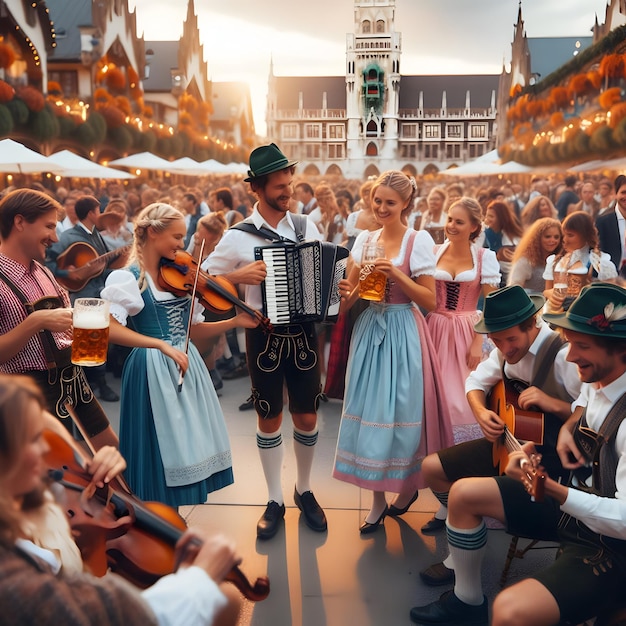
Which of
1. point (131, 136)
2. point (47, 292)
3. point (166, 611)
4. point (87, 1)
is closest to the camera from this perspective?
point (166, 611)

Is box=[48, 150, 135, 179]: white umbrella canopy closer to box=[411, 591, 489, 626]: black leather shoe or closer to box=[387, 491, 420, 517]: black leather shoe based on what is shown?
box=[387, 491, 420, 517]: black leather shoe

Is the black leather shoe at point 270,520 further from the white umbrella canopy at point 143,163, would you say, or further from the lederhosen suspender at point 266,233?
the white umbrella canopy at point 143,163

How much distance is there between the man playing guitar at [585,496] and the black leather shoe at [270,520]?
4.47 ft

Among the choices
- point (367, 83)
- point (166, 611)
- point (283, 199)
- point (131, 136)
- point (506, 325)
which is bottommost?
point (166, 611)

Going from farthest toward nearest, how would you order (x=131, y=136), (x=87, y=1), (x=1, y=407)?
(x=87, y=1), (x=131, y=136), (x=1, y=407)

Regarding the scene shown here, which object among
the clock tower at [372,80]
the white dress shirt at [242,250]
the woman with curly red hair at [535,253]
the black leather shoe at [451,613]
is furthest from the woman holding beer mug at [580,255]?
the clock tower at [372,80]

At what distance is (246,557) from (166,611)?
195 centimetres

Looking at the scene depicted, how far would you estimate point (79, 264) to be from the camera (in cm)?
539

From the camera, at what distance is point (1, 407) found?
1.18 metres

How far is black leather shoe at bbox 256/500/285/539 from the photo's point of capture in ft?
11.0

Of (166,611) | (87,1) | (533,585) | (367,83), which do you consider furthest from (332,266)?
(367,83)

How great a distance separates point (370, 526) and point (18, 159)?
8730mm

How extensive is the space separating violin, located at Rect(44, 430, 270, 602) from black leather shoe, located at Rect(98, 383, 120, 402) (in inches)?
160

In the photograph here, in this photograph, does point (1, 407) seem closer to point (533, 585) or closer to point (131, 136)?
point (533, 585)
